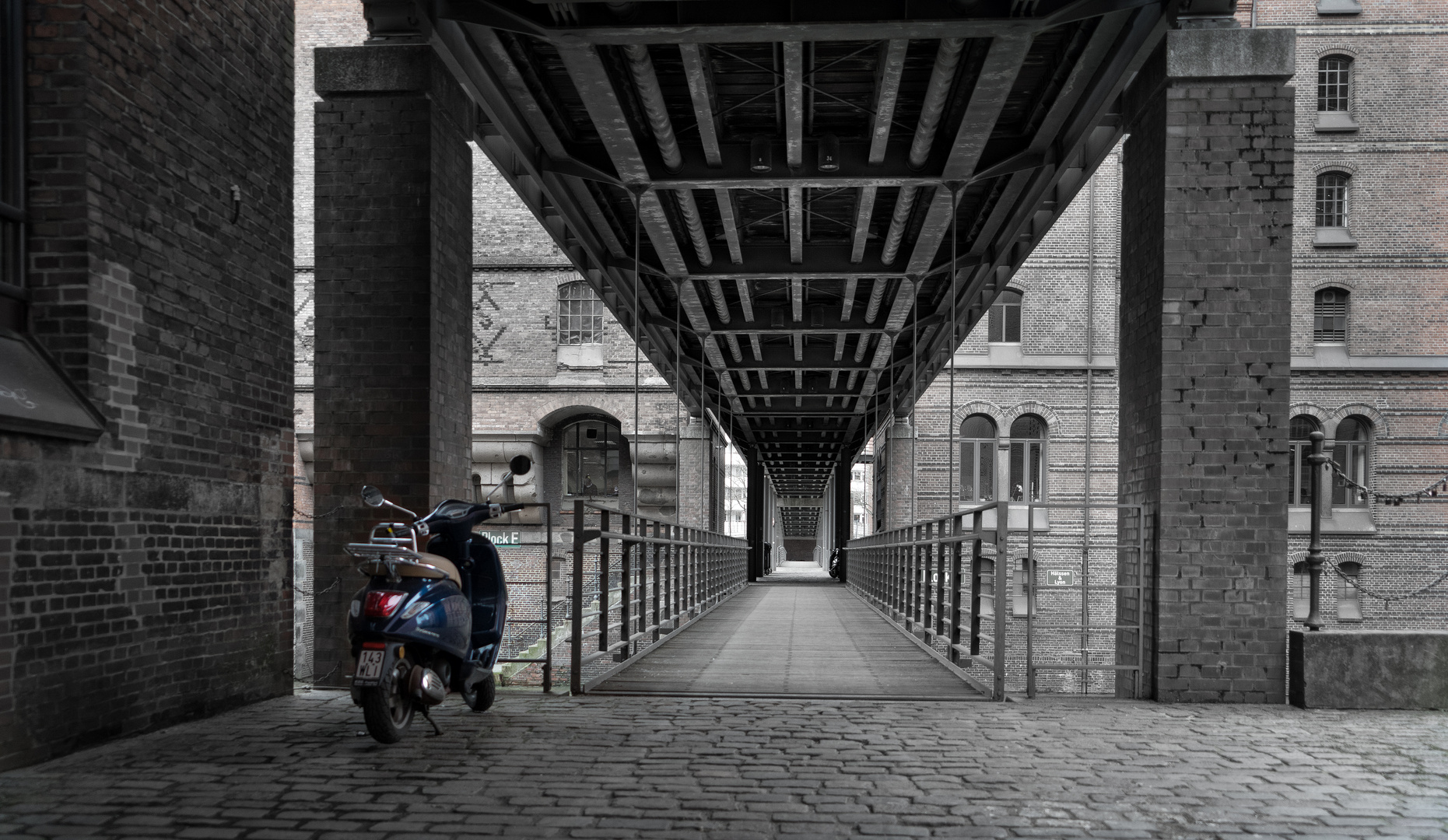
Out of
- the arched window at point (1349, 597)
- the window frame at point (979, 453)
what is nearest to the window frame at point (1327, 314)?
the arched window at point (1349, 597)

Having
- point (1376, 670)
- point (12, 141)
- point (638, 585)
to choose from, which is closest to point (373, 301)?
point (12, 141)

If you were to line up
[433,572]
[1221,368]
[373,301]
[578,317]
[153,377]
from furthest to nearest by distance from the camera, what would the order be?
[578,317] → [373,301] → [1221,368] → [153,377] → [433,572]

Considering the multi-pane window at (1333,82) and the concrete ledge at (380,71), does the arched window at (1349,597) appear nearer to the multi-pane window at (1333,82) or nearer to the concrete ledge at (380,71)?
the multi-pane window at (1333,82)

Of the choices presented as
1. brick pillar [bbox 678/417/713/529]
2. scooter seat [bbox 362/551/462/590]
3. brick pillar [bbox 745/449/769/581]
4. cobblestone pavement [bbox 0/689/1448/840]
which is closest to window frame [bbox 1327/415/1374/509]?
brick pillar [bbox 678/417/713/529]

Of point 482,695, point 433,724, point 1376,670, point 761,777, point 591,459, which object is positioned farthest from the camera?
point 591,459

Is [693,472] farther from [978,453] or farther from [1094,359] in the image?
[1094,359]

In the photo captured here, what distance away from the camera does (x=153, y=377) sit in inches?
211

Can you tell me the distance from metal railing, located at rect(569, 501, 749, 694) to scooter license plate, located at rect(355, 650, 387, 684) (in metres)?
1.74

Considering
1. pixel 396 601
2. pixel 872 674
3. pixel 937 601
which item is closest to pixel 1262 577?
pixel 872 674

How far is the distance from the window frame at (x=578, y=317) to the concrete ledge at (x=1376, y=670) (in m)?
21.4

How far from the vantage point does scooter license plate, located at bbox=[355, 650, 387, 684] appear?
4660 mm

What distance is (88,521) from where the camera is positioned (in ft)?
15.8

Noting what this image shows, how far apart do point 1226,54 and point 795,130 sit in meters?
3.04

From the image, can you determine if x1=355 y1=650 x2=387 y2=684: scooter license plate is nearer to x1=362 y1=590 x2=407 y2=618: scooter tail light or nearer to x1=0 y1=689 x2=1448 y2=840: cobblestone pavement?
x1=362 y1=590 x2=407 y2=618: scooter tail light
